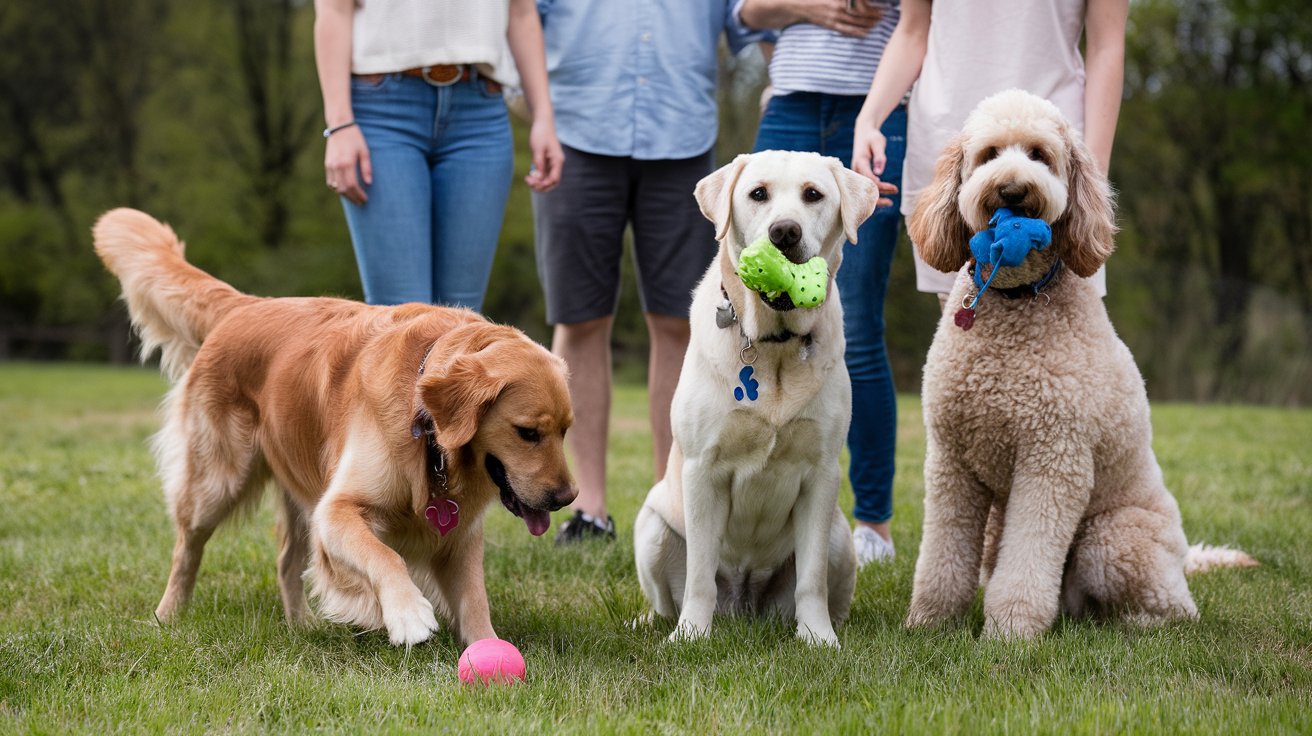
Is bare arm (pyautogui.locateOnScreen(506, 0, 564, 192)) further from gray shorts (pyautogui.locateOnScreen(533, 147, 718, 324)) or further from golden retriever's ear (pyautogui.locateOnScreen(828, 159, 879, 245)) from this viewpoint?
golden retriever's ear (pyautogui.locateOnScreen(828, 159, 879, 245))

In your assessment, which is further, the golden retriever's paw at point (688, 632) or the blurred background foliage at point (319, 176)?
the blurred background foliage at point (319, 176)

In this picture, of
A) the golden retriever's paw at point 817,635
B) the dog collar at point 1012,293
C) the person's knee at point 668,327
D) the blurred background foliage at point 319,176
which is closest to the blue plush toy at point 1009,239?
the dog collar at point 1012,293

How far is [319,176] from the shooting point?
28.4m

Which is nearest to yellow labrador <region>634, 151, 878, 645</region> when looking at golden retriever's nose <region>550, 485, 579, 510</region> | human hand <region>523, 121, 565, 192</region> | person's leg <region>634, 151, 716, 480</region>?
golden retriever's nose <region>550, 485, 579, 510</region>

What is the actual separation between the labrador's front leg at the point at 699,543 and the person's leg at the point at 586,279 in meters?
1.53

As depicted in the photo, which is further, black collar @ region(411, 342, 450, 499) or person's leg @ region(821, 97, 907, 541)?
person's leg @ region(821, 97, 907, 541)

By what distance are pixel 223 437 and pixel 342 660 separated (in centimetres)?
103

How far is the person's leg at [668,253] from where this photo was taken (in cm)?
502

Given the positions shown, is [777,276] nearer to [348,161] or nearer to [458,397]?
[458,397]

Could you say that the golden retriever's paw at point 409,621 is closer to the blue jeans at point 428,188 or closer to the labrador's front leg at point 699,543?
the labrador's front leg at point 699,543

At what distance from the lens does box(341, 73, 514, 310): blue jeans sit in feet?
13.7

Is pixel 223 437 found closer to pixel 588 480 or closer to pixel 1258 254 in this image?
pixel 588 480

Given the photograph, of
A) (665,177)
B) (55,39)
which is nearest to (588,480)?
(665,177)

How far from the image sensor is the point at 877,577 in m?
4.35
